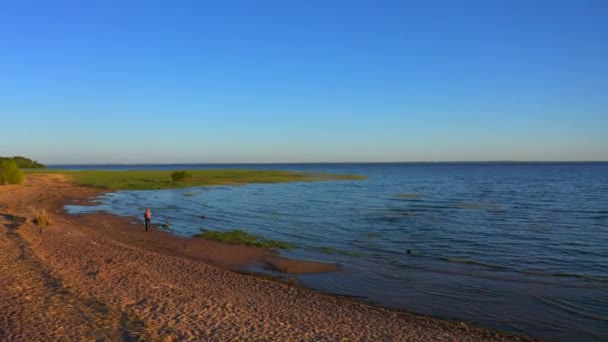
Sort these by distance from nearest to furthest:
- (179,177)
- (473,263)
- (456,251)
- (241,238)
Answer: (473,263) < (456,251) < (241,238) < (179,177)

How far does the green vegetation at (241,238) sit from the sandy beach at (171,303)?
264 centimetres

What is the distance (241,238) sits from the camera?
995 inches

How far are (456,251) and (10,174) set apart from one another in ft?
194

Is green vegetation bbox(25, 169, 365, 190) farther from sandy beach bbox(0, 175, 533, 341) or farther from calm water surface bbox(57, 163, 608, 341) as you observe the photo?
sandy beach bbox(0, 175, 533, 341)

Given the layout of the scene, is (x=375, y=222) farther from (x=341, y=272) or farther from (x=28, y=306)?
(x=28, y=306)

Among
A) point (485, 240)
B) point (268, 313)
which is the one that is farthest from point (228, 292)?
point (485, 240)

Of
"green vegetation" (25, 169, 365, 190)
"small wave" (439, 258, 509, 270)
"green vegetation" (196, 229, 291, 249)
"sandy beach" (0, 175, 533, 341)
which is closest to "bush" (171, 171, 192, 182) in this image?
"green vegetation" (25, 169, 365, 190)

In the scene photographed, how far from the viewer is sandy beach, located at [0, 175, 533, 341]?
10.3 m

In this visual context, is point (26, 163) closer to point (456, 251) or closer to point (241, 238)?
point (241, 238)

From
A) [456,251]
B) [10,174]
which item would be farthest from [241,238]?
[10,174]

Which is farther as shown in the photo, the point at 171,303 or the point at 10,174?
the point at 10,174

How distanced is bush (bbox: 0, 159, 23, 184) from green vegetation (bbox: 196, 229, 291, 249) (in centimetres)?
4492

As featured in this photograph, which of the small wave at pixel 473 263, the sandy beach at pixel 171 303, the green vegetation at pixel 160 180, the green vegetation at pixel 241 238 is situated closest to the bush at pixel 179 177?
the green vegetation at pixel 160 180

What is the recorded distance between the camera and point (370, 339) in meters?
10.5
